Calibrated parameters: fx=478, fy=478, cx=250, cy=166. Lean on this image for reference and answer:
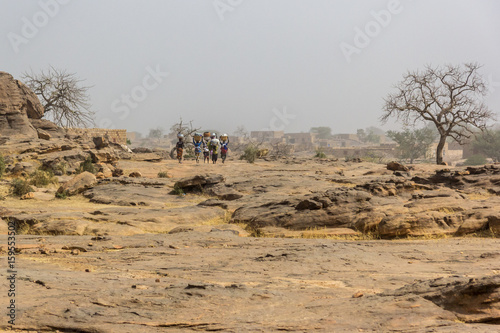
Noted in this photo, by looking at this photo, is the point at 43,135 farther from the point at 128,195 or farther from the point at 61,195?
the point at 128,195

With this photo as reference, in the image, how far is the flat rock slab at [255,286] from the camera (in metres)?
4.40

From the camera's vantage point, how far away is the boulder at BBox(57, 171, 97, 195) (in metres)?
16.5

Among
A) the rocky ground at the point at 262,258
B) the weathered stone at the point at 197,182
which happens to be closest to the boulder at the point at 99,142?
the rocky ground at the point at 262,258

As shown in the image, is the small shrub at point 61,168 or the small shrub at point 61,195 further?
the small shrub at point 61,168

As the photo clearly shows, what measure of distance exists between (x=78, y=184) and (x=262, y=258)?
11.0 metres

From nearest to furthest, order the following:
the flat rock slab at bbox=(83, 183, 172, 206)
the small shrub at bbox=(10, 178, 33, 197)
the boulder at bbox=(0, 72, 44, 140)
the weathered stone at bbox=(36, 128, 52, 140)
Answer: the flat rock slab at bbox=(83, 183, 172, 206) < the small shrub at bbox=(10, 178, 33, 197) < the boulder at bbox=(0, 72, 44, 140) < the weathered stone at bbox=(36, 128, 52, 140)

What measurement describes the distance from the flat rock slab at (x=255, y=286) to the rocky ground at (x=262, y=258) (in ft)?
0.06

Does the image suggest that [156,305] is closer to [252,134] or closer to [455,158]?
[455,158]

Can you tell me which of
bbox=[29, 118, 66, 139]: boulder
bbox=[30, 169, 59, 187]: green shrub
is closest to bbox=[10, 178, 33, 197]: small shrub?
bbox=[30, 169, 59, 187]: green shrub

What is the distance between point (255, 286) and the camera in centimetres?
604

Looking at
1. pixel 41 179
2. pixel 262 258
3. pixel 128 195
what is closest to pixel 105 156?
pixel 41 179

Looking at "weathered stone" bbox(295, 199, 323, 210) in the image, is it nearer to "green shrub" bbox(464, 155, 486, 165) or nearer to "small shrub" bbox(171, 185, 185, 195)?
"small shrub" bbox(171, 185, 185, 195)

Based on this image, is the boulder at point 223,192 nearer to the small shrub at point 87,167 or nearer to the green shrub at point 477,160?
the small shrub at point 87,167

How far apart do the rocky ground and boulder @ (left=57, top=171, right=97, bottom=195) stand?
0.09m
